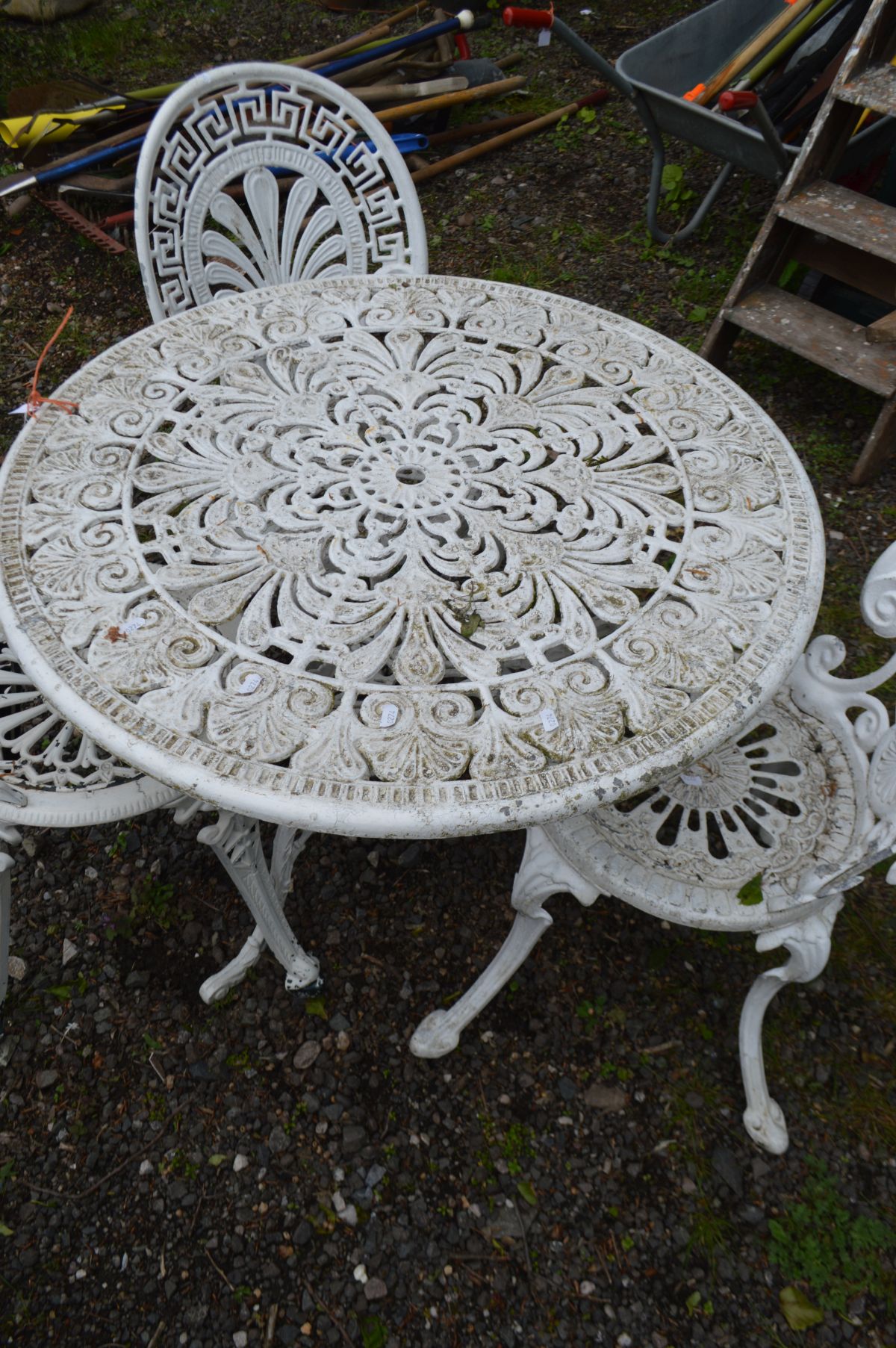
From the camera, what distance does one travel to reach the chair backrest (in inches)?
96.1

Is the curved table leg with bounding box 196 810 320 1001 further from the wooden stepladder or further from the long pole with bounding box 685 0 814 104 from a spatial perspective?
the long pole with bounding box 685 0 814 104

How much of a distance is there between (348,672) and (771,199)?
4.42 meters

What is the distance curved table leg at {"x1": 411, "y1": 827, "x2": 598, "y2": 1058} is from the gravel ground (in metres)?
0.10

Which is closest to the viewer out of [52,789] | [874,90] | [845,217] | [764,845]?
[52,789]

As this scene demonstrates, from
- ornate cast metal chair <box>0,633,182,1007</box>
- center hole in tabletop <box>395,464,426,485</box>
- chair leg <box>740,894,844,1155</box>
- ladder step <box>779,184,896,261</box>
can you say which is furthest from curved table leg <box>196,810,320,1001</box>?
ladder step <box>779,184,896,261</box>

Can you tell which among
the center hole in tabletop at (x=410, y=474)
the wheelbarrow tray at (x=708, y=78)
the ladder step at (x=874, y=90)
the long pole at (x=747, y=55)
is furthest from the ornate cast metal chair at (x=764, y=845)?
the long pole at (x=747, y=55)

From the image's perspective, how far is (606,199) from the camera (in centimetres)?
477

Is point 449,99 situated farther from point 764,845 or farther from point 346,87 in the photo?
point 764,845

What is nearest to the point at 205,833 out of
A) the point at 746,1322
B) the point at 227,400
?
the point at 227,400

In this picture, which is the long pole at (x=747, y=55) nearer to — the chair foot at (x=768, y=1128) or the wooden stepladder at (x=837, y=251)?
the wooden stepladder at (x=837, y=251)

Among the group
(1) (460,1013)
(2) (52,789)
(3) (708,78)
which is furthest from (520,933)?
(3) (708,78)

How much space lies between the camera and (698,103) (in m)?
3.96

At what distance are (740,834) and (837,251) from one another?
9.12 feet

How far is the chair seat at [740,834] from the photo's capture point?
5.71ft
